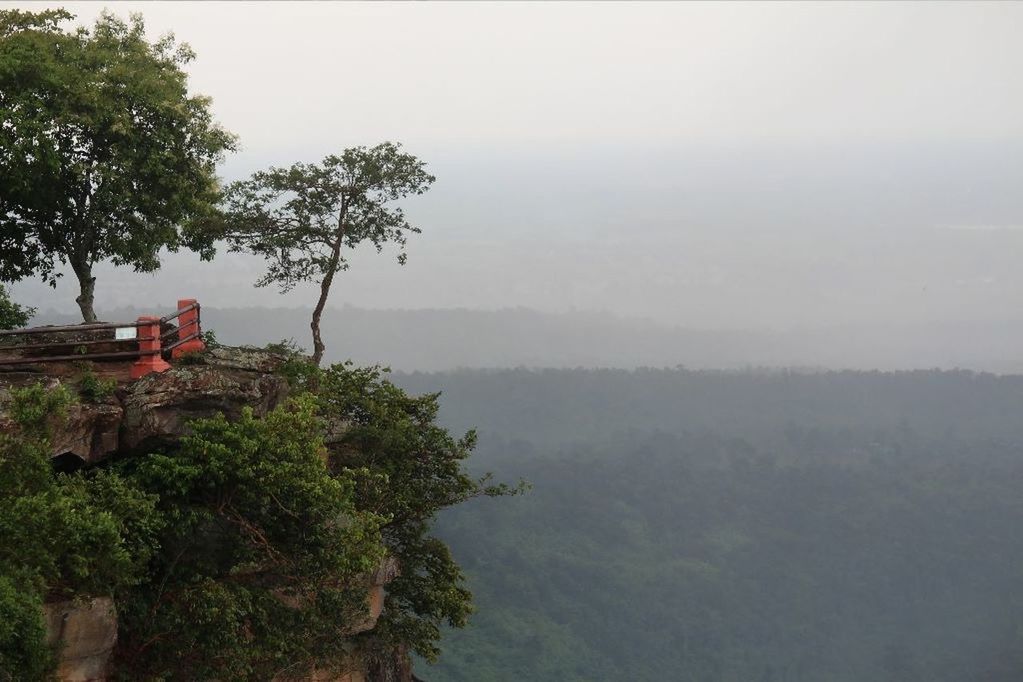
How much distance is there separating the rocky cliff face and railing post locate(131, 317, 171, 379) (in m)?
0.41

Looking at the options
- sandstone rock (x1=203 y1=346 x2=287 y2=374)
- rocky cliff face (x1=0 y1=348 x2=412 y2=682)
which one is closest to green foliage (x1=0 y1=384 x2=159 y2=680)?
rocky cliff face (x1=0 y1=348 x2=412 y2=682)

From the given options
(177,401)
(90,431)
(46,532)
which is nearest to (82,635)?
(46,532)

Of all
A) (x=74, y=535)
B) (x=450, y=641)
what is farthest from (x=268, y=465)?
(x=450, y=641)

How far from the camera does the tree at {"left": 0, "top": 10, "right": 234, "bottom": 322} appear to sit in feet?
98.9

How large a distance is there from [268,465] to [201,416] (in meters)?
2.95

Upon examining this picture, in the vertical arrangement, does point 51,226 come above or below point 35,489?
above

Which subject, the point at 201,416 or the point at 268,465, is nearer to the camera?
the point at 268,465

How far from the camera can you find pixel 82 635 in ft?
76.0

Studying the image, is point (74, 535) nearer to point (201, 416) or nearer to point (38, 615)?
point (38, 615)

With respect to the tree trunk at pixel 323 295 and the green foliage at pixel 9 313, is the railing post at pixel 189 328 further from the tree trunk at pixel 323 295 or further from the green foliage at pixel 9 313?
the green foliage at pixel 9 313

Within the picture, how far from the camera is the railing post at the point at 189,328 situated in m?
30.0

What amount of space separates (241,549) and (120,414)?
414 centimetres

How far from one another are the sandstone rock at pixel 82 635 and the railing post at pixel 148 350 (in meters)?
6.07

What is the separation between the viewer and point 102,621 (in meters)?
23.4
